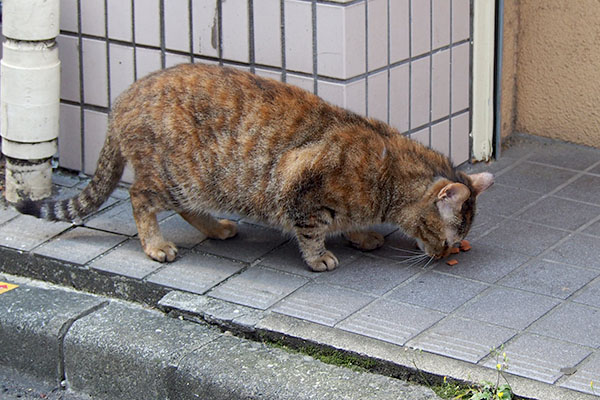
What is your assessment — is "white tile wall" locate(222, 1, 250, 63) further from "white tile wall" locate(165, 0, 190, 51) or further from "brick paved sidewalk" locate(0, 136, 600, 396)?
"brick paved sidewalk" locate(0, 136, 600, 396)

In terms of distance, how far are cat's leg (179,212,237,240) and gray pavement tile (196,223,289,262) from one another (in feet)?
0.10

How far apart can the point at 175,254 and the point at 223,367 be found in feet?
3.16

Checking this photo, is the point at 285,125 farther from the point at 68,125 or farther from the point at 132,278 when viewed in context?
the point at 68,125

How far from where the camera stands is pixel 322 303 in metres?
4.11

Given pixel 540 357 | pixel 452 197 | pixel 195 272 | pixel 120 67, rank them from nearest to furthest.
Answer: pixel 540 357
pixel 452 197
pixel 195 272
pixel 120 67

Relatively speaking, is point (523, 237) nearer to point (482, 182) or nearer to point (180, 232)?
point (482, 182)

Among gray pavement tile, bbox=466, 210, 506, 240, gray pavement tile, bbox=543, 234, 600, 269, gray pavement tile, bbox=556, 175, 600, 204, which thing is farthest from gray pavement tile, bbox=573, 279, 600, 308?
gray pavement tile, bbox=556, 175, 600, 204

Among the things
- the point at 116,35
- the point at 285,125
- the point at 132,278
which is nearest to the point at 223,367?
the point at 132,278

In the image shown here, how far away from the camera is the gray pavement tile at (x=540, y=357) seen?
3.51 meters

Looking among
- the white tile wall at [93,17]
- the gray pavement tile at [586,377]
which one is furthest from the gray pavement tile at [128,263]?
the gray pavement tile at [586,377]

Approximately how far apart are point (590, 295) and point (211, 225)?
1.74 meters

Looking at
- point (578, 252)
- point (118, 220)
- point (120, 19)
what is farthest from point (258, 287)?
point (120, 19)

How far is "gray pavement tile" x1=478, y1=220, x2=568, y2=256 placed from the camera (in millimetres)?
4598

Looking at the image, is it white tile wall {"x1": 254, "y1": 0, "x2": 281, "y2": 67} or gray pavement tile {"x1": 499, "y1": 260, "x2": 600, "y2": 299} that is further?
white tile wall {"x1": 254, "y1": 0, "x2": 281, "y2": 67}
